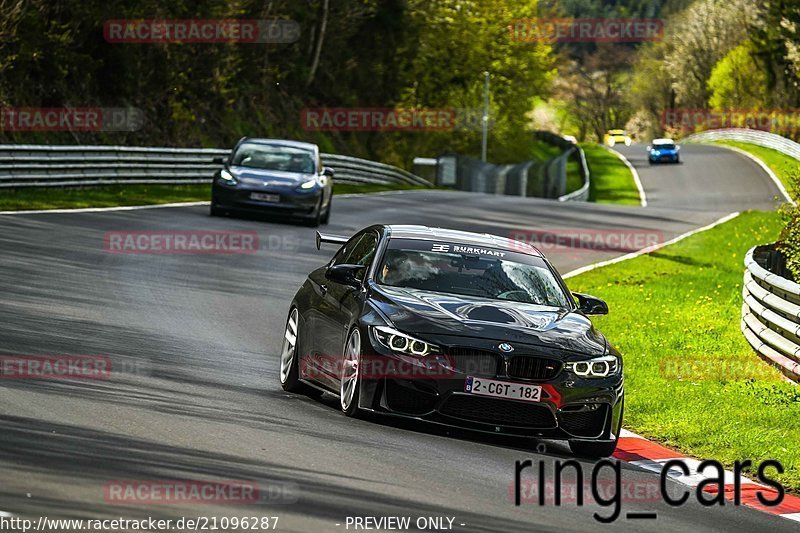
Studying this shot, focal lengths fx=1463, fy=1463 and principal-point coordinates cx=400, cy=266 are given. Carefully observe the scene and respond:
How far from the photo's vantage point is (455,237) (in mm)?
11633

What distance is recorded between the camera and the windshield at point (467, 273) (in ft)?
35.9

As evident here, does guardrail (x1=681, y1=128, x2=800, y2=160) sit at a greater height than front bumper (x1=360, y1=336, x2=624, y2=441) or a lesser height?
lesser

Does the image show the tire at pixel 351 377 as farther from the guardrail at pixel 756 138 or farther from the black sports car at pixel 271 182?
the guardrail at pixel 756 138

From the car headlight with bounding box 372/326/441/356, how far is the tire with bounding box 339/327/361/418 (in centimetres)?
26

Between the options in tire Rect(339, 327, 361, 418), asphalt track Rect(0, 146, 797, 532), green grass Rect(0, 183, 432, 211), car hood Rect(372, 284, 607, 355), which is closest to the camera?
asphalt track Rect(0, 146, 797, 532)

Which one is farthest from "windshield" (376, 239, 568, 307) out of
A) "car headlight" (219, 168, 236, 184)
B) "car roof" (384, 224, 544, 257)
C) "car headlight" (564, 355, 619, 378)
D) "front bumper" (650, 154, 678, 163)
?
"front bumper" (650, 154, 678, 163)

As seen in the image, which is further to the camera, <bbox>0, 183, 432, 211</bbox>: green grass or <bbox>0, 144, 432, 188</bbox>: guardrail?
<bbox>0, 144, 432, 188</bbox>: guardrail

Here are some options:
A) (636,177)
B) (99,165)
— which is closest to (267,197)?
(99,165)

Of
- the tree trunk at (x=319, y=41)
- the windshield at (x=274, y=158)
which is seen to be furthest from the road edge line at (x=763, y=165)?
the windshield at (x=274, y=158)

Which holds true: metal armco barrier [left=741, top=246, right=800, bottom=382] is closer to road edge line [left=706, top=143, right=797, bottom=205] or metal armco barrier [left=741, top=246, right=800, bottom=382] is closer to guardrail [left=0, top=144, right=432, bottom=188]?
guardrail [left=0, top=144, right=432, bottom=188]

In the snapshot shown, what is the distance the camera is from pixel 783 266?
17969 millimetres

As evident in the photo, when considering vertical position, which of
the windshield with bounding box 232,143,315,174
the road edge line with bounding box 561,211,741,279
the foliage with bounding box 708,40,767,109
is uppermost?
the windshield with bounding box 232,143,315,174

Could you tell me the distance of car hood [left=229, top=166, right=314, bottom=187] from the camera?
28.4 meters

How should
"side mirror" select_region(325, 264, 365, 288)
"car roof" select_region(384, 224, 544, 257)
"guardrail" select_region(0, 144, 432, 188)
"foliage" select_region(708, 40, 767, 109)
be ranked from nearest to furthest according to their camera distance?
"side mirror" select_region(325, 264, 365, 288)
"car roof" select_region(384, 224, 544, 257)
"guardrail" select_region(0, 144, 432, 188)
"foliage" select_region(708, 40, 767, 109)
